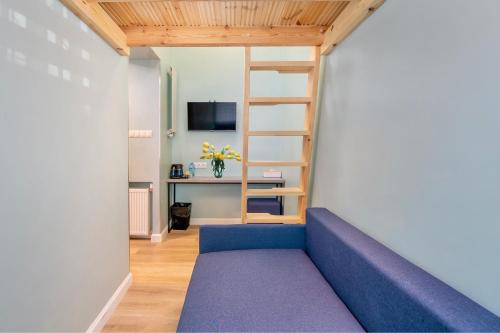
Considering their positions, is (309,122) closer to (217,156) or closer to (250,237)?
(250,237)

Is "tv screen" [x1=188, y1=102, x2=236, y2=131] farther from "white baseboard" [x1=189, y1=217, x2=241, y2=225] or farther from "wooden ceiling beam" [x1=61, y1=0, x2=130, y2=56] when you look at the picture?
"wooden ceiling beam" [x1=61, y1=0, x2=130, y2=56]

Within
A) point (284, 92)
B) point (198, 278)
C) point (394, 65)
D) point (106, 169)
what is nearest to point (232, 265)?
point (198, 278)

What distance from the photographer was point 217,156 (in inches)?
136

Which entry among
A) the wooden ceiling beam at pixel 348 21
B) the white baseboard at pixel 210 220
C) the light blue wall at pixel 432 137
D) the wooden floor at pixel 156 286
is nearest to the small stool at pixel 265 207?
the white baseboard at pixel 210 220

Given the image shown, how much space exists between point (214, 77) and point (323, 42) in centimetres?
222

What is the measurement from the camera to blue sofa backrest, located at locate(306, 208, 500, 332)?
67cm

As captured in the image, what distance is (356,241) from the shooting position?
1.20 metres

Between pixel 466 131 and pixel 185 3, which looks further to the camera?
pixel 185 3

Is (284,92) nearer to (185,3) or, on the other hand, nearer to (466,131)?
(185,3)

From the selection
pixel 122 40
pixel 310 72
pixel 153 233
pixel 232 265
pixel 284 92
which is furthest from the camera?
pixel 284 92

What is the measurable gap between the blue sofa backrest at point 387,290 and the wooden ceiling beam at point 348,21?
4.17 ft

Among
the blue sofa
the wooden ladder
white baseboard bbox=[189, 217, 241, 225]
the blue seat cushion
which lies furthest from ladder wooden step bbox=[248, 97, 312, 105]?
white baseboard bbox=[189, 217, 241, 225]

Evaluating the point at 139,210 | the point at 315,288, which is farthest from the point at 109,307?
the point at 315,288

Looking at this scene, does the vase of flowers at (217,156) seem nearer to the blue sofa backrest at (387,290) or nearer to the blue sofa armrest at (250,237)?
the blue sofa armrest at (250,237)
